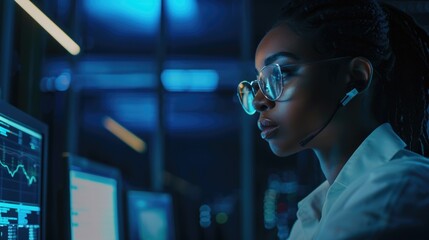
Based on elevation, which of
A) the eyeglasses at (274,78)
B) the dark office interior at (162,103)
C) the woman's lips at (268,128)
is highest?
the dark office interior at (162,103)

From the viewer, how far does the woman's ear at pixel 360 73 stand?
125 centimetres

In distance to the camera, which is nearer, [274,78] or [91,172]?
[274,78]

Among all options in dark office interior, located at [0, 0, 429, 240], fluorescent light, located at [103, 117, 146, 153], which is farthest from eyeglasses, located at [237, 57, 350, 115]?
fluorescent light, located at [103, 117, 146, 153]

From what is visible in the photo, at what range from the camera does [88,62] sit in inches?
276

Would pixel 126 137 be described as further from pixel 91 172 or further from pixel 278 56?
pixel 278 56

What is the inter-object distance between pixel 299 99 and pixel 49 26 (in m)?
0.70

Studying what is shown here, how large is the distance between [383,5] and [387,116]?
Result: 0.29m

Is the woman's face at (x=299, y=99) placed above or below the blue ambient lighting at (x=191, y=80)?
below

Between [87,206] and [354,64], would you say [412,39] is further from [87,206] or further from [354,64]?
[87,206]

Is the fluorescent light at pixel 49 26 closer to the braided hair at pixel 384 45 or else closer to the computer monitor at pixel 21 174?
the computer monitor at pixel 21 174

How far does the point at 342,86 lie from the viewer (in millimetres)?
1266

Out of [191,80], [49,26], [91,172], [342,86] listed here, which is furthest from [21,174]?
[191,80]

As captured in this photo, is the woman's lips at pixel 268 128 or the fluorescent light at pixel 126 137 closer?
the woman's lips at pixel 268 128

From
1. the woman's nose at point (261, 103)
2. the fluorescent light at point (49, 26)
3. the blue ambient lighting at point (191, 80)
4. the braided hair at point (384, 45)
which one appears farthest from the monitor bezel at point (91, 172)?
the blue ambient lighting at point (191, 80)
